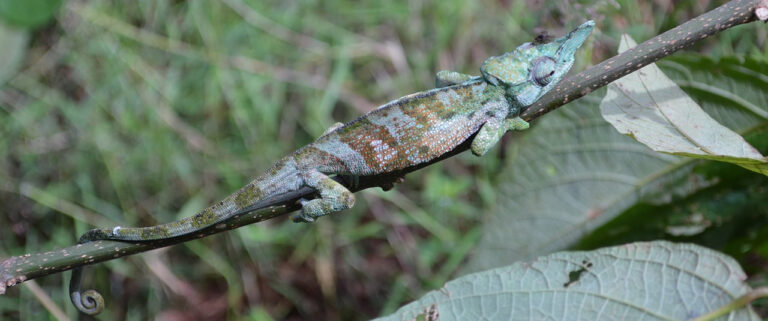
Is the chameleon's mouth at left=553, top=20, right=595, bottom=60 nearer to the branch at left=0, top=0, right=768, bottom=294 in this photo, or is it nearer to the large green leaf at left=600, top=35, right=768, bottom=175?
the large green leaf at left=600, top=35, right=768, bottom=175

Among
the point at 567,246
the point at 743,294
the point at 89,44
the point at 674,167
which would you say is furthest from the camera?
the point at 89,44

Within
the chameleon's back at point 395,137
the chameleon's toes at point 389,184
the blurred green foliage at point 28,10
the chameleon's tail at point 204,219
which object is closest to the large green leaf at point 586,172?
the chameleon's back at point 395,137

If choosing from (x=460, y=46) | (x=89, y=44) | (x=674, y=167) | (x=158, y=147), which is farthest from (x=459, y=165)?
(x=89, y=44)

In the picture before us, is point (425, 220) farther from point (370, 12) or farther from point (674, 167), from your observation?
point (674, 167)

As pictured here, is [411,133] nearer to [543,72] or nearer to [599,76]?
[543,72]

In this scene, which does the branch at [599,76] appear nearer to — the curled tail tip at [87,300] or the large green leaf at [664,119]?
the large green leaf at [664,119]

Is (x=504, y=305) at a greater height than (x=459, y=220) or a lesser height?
lesser

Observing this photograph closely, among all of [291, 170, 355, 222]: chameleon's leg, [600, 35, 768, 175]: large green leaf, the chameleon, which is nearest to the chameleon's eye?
the chameleon

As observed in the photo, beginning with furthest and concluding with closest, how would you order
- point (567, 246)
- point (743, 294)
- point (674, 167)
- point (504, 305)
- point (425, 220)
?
point (425, 220)
point (567, 246)
point (674, 167)
point (504, 305)
point (743, 294)
